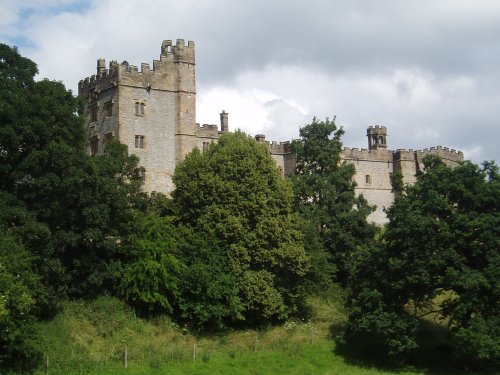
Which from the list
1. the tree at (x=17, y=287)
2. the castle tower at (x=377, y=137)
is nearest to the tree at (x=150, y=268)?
the tree at (x=17, y=287)

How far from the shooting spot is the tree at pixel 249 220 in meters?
43.5

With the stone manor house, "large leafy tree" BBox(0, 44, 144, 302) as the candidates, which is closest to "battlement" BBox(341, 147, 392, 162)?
the stone manor house

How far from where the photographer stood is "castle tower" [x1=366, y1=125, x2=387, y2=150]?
3081 inches

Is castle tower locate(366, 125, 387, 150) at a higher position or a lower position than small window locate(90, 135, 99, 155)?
higher

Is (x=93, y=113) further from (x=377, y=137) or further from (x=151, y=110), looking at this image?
(x=377, y=137)

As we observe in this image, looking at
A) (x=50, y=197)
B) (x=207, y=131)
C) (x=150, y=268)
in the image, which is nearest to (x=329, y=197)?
(x=207, y=131)

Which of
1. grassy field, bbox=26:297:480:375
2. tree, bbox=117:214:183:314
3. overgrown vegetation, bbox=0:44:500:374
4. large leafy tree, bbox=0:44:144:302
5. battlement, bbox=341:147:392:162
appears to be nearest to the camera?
grassy field, bbox=26:297:480:375

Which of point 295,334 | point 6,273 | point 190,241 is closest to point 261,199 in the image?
point 190,241

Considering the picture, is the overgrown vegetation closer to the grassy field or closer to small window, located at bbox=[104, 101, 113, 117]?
the grassy field

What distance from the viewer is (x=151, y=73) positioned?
187 feet

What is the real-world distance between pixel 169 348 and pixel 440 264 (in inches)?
568

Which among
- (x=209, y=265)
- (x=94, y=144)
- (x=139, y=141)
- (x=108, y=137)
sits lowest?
(x=209, y=265)

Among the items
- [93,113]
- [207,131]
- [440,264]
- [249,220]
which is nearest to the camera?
[440,264]

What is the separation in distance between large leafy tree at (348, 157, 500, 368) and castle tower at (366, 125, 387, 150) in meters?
34.9
